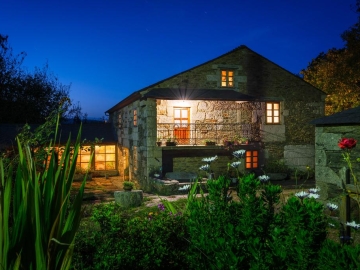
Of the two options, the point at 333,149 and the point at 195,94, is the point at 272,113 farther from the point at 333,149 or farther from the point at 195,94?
the point at 333,149

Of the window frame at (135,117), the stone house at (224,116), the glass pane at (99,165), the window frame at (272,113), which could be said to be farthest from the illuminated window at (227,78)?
the glass pane at (99,165)

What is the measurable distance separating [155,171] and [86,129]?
10491 mm

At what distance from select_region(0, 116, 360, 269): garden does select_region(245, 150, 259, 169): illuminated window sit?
1274cm

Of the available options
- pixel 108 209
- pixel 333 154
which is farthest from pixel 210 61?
pixel 108 209

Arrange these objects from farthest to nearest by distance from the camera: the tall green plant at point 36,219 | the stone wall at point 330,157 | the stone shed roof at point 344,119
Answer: the stone wall at point 330,157, the stone shed roof at point 344,119, the tall green plant at point 36,219

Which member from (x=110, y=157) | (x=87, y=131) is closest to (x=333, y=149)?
(x=110, y=157)

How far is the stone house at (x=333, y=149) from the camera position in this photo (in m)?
6.67

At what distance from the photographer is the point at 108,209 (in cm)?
405

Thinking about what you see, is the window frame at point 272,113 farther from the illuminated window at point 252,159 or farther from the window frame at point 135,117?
the window frame at point 135,117

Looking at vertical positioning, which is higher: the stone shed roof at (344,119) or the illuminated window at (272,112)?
the illuminated window at (272,112)

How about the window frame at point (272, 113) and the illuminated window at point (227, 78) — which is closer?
the illuminated window at point (227, 78)

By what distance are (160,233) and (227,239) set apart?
38.1 inches

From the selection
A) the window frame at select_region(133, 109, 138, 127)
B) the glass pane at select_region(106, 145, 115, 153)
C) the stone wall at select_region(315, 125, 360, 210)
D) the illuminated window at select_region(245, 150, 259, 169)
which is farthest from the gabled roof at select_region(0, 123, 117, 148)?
the stone wall at select_region(315, 125, 360, 210)

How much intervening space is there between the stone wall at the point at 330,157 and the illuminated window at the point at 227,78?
9.23m
